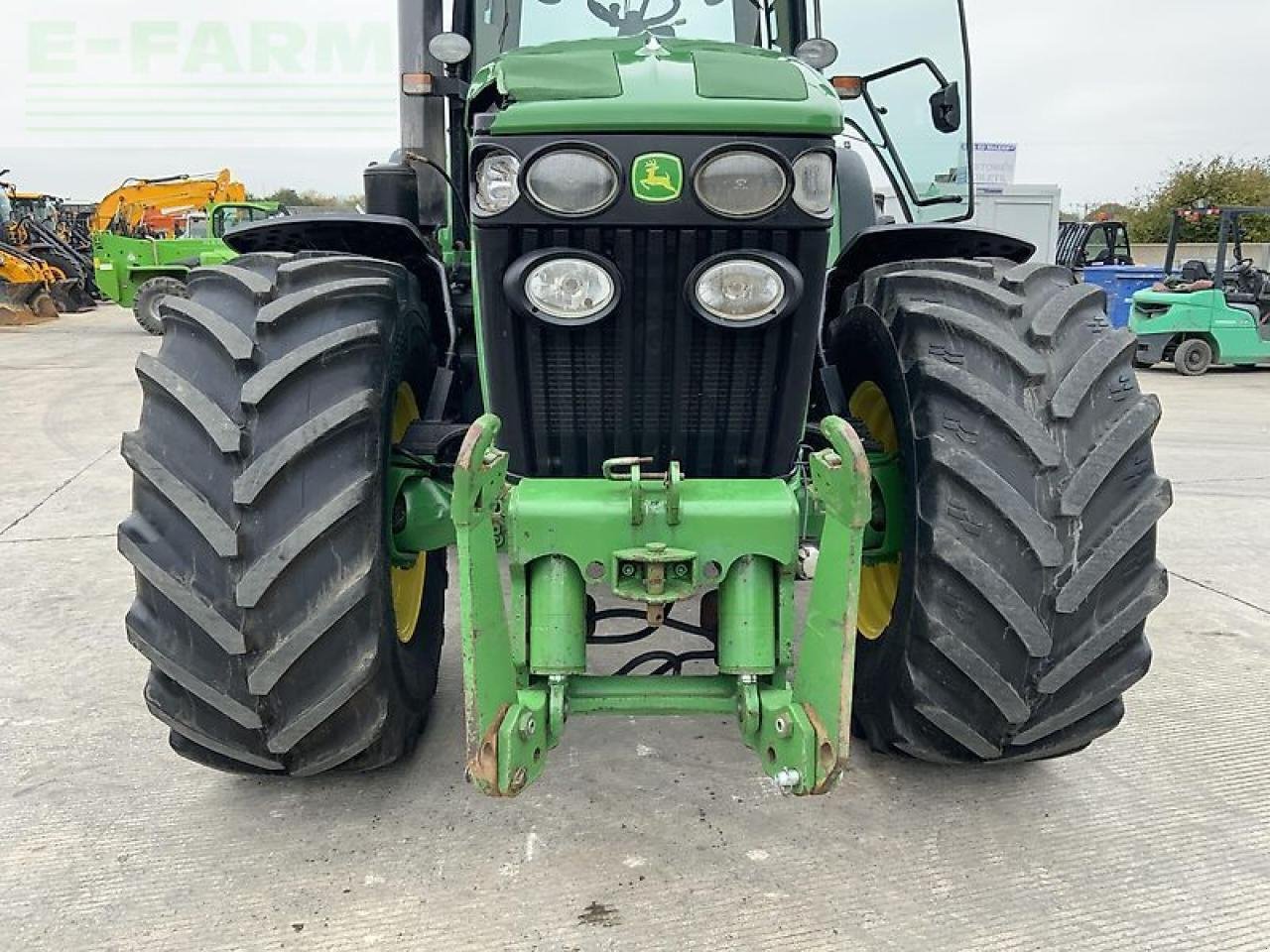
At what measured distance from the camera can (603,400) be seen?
7.91ft

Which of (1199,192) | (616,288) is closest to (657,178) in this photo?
(616,288)

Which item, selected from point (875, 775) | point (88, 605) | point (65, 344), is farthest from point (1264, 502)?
point (65, 344)

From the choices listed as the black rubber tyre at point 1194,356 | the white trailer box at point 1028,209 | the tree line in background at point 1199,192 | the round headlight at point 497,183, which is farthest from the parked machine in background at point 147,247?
the tree line in background at point 1199,192

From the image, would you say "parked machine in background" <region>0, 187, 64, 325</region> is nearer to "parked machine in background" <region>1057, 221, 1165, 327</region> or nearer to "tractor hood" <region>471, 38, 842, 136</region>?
"parked machine in background" <region>1057, 221, 1165, 327</region>

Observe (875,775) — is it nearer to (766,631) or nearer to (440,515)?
(766,631)

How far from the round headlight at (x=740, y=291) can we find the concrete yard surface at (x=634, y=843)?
1308 millimetres

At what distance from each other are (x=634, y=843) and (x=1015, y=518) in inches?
47.7

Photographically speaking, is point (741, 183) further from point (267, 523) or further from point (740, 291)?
point (267, 523)

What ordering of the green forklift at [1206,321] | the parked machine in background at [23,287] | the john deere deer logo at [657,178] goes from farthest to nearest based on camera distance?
1. the parked machine in background at [23,287]
2. the green forklift at [1206,321]
3. the john deere deer logo at [657,178]

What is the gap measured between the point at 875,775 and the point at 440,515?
1414 millimetres

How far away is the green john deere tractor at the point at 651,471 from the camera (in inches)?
81.7

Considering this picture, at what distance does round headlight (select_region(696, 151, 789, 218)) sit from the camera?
2.08 meters

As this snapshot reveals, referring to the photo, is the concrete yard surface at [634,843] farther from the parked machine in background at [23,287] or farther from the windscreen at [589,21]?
the parked machine in background at [23,287]

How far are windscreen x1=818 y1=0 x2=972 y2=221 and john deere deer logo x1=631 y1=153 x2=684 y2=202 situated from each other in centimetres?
169
